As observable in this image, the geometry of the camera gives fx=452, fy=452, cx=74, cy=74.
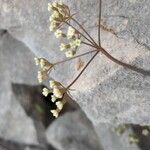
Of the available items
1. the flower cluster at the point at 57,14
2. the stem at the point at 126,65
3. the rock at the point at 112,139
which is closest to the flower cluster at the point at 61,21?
the flower cluster at the point at 57,14

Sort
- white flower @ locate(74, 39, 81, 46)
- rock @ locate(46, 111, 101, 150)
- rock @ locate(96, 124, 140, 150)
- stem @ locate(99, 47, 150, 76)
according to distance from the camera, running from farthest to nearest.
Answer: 1. rock @ locate(46, 111, 101, 150)
2. rock @ locate(96, 124, 140, 150)
3. stem @ locate(99, 47, 150, 76)
4. white flower @ locate(74, 39, 81, 46)

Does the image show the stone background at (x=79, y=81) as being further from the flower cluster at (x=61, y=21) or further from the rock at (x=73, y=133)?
the flower cluster at (x=61, y=21)

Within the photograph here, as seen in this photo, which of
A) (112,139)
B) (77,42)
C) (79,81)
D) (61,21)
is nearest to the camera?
(77,42)

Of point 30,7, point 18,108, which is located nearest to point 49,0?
point 30,7

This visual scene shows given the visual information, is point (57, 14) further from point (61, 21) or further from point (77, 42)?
point (77, 42)

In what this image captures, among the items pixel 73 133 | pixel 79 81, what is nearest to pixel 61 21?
pixel 79 81

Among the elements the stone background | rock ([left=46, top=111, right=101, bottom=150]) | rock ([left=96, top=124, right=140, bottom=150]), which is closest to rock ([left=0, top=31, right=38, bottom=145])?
the stone background

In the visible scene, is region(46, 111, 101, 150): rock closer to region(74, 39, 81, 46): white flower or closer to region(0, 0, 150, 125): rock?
region(0, 0, 150, 125): rock
